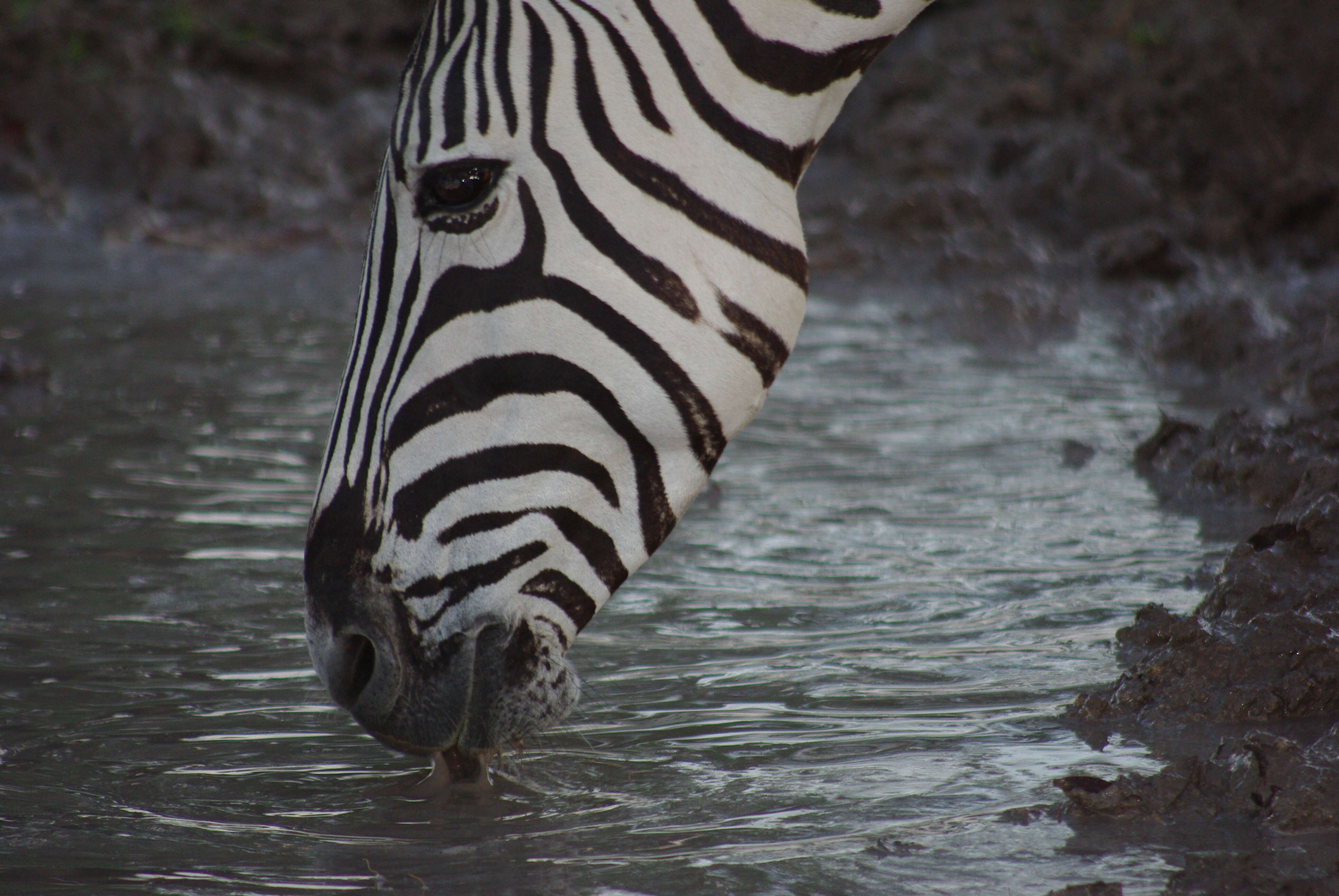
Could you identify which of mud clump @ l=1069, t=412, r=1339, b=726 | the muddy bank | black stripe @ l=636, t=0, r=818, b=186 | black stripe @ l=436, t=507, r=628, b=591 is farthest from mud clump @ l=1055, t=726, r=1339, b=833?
black stripe @ l=636, t=0, r=818, b=186

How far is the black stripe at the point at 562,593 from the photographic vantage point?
216cm

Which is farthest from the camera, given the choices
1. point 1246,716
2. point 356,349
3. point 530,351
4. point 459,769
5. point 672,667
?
point 672,667

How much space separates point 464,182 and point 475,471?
1.25 feet

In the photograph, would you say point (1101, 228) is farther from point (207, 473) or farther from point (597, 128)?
point (597, 128)

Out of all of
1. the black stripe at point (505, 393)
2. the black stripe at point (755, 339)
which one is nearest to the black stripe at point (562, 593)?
the black stripe at point (505, 393)

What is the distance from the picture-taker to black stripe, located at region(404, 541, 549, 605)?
2.14 meters

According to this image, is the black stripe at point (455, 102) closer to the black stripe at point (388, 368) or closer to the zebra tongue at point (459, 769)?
the black stripe at point (388, 368)

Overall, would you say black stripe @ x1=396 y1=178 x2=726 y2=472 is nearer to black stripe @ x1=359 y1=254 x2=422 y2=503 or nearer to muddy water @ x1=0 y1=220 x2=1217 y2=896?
black stripe @ x1=359 y1=254 x2=422 y2=503

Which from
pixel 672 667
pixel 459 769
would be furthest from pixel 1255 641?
pixel 459 769

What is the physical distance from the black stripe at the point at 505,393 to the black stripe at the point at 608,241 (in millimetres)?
144

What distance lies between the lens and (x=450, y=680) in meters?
2.16

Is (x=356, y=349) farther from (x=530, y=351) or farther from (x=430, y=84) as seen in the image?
(x=430, y=84)

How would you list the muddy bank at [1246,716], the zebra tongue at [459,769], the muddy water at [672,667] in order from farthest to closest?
the zebra tongue at [459,769]
the muddy water at [672,667]
the muddy bank at [1246,716]

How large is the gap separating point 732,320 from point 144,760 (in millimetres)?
1191
